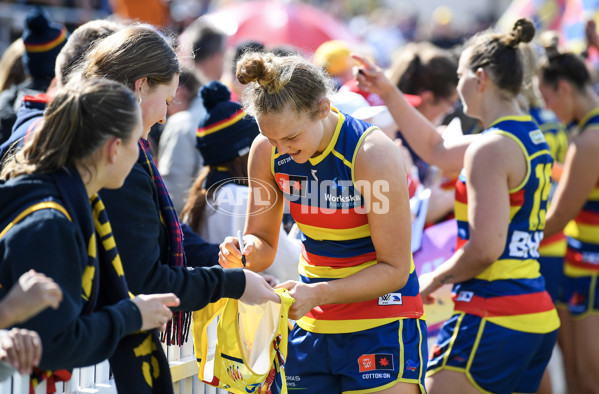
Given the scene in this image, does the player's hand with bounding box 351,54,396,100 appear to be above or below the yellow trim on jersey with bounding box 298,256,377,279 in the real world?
above

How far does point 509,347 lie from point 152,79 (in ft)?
6.01

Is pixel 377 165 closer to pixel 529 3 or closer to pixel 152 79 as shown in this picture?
Answer: pixel 152 79

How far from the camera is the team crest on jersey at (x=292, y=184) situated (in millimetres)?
2552

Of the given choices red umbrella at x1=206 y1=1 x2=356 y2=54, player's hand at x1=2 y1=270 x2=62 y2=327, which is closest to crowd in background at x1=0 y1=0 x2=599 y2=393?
player's hand at x1=2 y1=270 x2=62 y2=327

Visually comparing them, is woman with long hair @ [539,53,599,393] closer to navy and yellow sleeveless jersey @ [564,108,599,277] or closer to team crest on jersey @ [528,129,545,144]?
navy and yellow sleeveless jersey @ [564,108,599,277]

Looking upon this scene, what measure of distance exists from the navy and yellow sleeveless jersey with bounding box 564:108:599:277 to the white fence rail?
2.48 meters

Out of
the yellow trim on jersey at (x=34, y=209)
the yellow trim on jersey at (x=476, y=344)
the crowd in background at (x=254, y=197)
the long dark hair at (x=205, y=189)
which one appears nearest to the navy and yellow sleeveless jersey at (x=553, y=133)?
the crowd in background at (x=254, y=197)

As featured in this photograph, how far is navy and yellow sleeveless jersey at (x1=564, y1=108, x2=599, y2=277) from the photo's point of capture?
Answer: 4312 mm

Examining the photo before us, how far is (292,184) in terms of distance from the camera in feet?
8.50

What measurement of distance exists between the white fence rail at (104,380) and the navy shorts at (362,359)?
0.48 meters

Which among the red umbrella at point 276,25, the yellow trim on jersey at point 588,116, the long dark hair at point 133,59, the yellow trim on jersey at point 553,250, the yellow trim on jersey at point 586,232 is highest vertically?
the red umbrella at point 276,25

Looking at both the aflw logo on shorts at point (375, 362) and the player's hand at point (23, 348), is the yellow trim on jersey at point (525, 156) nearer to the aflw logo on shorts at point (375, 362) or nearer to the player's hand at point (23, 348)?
the aflw logo on shorts at point (375, 362)

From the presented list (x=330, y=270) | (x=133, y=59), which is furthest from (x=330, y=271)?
(x=133, y=59)

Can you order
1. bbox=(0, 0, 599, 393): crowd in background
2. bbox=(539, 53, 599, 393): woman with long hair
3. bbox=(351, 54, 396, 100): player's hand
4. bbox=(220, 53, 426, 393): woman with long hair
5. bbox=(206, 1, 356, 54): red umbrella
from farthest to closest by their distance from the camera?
bbox=(206, 1, 356, 54): red umbrella, bbox=(539, 53, 599, 393): woman with long hair, bbox=(351, 54, 396, 100): player's hand, bbox=(220, 53, 426, 393): woman with long hair, bbox=(0, 0, 599, 393): crowd in background
